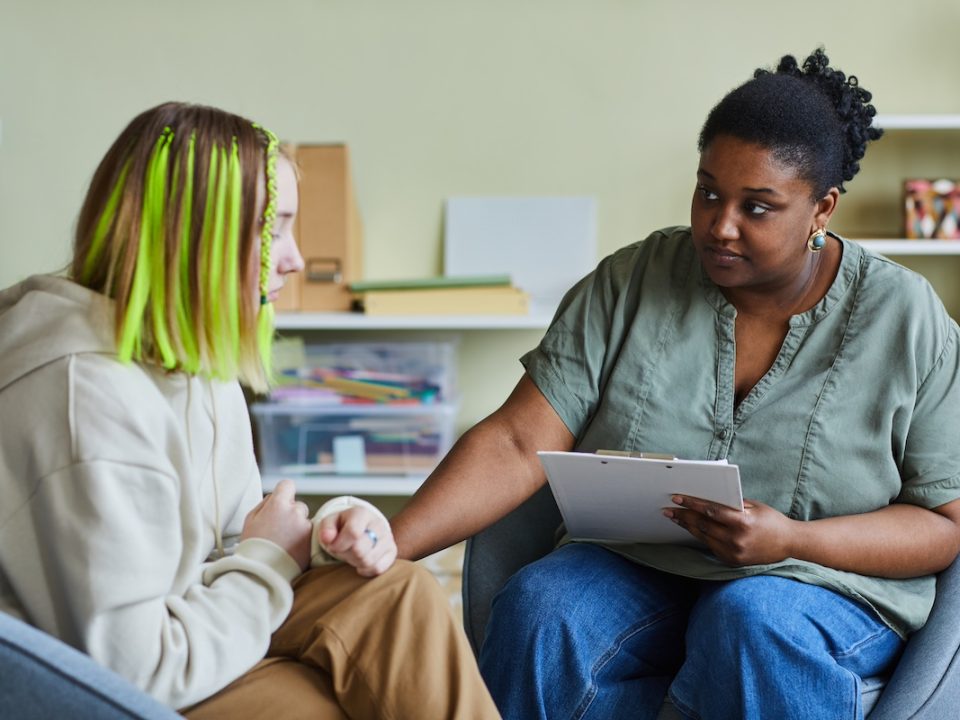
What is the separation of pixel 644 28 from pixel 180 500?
2246 millimetres

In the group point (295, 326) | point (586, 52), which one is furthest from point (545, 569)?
point (586, 52)

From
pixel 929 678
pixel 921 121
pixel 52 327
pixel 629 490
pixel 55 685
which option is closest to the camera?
pixel 55 685

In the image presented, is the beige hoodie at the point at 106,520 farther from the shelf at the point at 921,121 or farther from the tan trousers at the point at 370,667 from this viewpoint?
the shelf at the point at 921,121

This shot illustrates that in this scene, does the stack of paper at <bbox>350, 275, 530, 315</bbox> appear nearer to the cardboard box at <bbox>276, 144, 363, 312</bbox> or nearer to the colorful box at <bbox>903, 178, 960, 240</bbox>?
the cardboard box at <bbox>276, 144, 363, 312</bbox>

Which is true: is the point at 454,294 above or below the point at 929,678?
above

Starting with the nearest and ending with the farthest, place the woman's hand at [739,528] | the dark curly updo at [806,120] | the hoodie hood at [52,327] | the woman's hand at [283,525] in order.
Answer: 1. the hoodie hood at [52,327]
2. the woman's hand at [283,525]
3. the woman's hand at [739,528]
4. the dark curly updo at [806,120]

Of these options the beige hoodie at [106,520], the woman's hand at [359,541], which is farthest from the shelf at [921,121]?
the beige hoodie at [106,520]

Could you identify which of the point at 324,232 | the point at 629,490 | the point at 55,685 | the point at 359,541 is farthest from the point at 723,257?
the point at 324,232

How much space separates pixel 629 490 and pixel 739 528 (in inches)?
5.3

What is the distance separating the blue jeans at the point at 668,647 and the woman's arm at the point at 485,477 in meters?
0.10

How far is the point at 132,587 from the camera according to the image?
898 millimetres

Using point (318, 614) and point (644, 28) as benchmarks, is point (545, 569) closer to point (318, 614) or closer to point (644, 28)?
point (318, 614)

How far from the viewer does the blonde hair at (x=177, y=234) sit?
0.99 m

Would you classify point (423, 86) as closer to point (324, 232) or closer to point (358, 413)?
point (324, 232)
